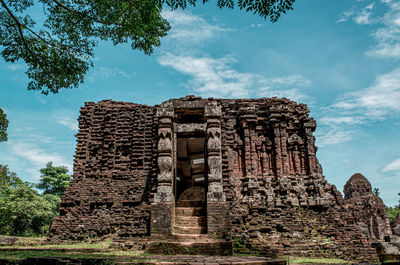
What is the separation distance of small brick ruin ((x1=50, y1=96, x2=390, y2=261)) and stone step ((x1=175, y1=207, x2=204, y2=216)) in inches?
2.3

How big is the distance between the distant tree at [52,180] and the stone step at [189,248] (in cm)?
2250

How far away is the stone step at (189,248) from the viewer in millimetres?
7742

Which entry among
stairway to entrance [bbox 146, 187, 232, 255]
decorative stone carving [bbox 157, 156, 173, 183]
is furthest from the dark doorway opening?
decorative stone carving [bbox 157, 156, 173, 183]

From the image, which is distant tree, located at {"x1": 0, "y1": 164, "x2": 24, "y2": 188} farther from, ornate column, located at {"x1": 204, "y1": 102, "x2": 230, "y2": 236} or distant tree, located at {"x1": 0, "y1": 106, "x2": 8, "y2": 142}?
ornate column, located at {"x1": 204, "y1": 102, "x2": 230, "y2": 236}

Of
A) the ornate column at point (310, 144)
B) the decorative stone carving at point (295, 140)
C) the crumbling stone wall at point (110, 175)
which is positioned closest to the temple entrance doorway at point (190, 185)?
the crumbling stone wall at point (110, 175)

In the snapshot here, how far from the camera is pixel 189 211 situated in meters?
10.1

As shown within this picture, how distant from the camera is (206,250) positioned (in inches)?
307

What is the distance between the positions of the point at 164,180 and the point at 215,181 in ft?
5.42

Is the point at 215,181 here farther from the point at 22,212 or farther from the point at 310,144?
the point at 22,212

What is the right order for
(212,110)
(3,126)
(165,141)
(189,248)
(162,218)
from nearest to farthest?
1. (189,248)
2. (162,218)
3. (165,141)
4. (212,110)
5. (3,126)

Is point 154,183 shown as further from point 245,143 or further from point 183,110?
point 245,143

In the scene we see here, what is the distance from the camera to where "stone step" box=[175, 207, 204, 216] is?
10016 millimetres

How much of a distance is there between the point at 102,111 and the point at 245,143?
6396 mm

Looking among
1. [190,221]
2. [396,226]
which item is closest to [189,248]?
[190,221]
